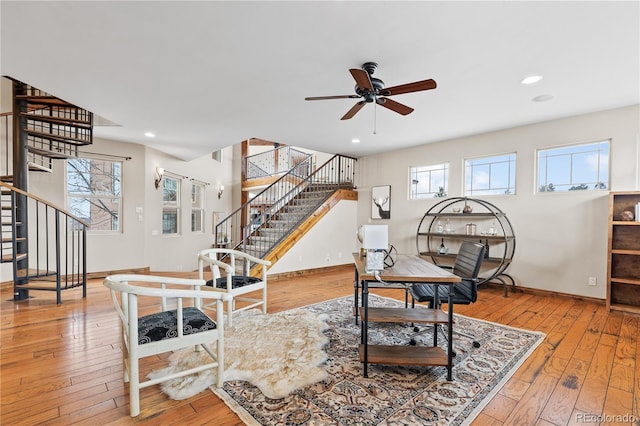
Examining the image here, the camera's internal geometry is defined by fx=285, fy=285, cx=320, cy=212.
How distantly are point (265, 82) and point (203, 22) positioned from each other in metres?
0.99

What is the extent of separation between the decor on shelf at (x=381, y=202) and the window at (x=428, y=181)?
0.54 meters

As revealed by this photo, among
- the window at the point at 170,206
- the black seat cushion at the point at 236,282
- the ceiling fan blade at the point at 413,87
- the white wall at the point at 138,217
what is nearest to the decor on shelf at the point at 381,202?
the black seat cushion at the point at 236,282

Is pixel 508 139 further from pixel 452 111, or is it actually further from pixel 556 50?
pixel 556 50

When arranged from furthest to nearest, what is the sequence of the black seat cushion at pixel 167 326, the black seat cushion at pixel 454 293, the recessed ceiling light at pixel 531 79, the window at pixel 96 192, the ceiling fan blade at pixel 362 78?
1. the window at pixel 96 192
2. the recessed ceiling light at pixel 531 79
3. the black seat cushion at pixel 454 293
4. the ceiling fan blade at pixel 362 78
5. the black seat cushion at pixel 167 326

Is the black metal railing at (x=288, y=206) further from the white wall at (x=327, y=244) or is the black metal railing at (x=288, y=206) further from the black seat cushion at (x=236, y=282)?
the black seat cushion at (x=236, y=282)

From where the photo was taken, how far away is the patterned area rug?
168cm

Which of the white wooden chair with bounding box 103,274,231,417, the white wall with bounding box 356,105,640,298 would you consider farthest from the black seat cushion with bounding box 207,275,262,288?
the white wall with bounding box 356,105,640,298

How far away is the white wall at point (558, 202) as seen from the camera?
151 inches

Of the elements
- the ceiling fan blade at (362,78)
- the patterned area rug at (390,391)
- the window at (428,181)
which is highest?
the ceiling fan blade at (362,78)

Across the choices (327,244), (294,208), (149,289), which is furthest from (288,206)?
(149,289)

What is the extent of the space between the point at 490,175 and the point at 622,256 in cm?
204

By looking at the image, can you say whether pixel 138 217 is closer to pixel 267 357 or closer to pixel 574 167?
pixel 267 357

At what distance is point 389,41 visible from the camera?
92.5 inches

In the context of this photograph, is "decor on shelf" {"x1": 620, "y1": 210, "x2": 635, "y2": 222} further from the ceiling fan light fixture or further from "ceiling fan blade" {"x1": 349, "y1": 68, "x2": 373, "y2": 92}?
"ceiling fan blade" {"x1": 349, "y1": 68, "x2": 373, "y2": 92}
